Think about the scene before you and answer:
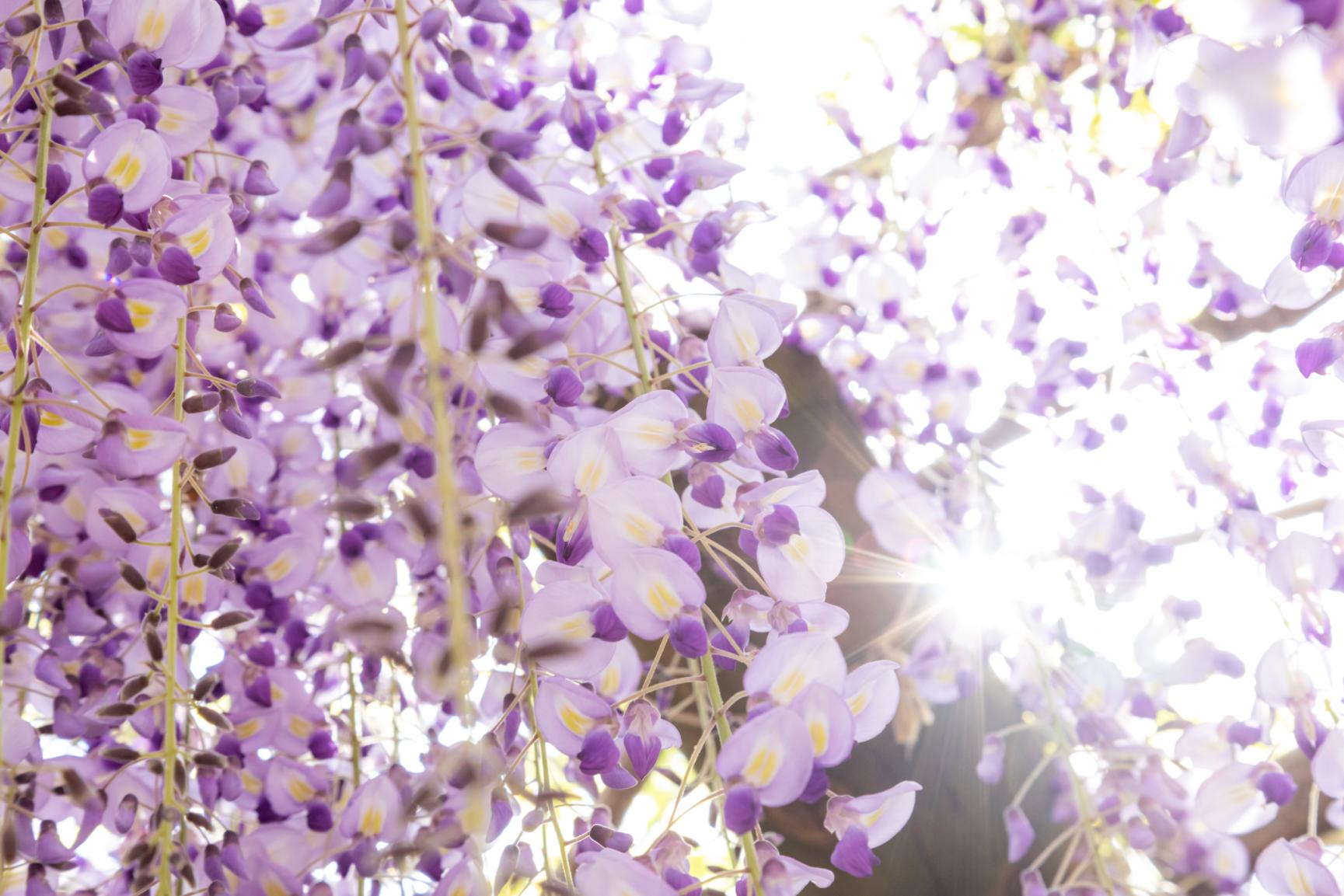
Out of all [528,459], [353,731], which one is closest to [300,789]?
[353,731]

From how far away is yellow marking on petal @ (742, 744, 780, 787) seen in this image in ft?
2.25

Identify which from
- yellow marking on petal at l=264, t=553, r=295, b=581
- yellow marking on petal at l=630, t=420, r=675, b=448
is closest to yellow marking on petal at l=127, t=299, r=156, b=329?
yellow marking on petal at l=264, t=553, r=295, b=581

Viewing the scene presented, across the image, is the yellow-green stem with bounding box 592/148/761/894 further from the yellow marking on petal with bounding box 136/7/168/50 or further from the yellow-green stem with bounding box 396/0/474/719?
the yellow marking on petal with bounding box 136/7/168/50

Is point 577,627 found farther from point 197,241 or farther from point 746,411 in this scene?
point 197,241

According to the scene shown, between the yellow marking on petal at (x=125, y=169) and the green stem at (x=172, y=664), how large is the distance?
0.38 feet

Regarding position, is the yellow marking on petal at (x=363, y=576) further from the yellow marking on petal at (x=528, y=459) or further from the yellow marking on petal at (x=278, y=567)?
the yellow marking on petal at (x=528, y=459)

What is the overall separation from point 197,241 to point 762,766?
62 cm

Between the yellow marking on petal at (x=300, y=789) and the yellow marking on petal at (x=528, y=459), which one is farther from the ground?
the yellow marking on petal at (x=528, y=459)

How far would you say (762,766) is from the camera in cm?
69

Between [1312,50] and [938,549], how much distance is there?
39.1 inches

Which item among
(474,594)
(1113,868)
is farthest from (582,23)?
(1113,868)

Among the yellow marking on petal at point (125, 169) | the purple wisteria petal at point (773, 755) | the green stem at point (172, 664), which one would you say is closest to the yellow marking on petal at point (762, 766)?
the purple wisteria petal at point (773, 755)

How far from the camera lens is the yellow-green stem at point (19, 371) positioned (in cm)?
72

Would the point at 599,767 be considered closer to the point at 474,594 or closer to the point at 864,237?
the point at 474,594
